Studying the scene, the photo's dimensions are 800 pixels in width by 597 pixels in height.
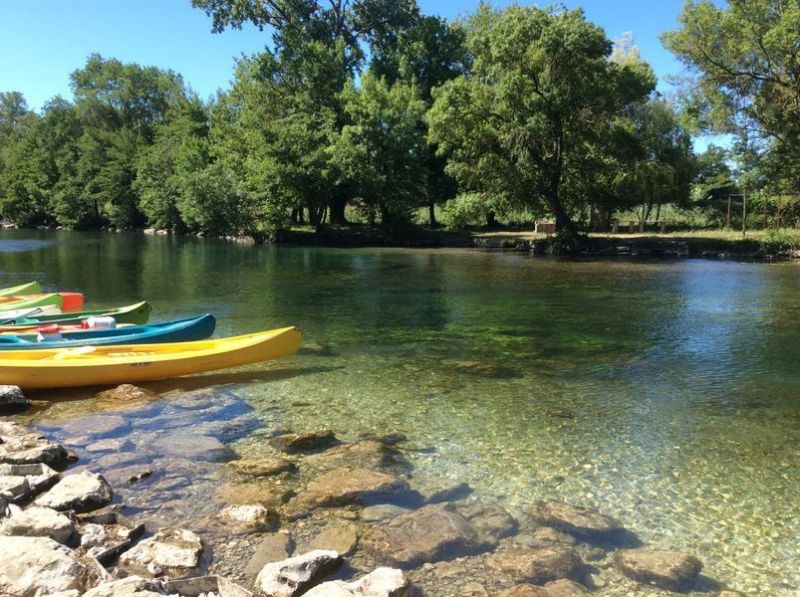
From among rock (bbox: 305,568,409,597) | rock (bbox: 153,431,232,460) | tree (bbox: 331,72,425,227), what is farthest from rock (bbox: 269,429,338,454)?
tree (bbox: 331,72,425,227)

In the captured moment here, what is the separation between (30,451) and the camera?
6.31 m

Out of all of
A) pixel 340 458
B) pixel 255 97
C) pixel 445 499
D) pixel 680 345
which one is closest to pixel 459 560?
pixel 445 499

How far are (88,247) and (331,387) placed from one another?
38293 millimetres

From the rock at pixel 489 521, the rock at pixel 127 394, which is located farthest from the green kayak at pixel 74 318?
the rock at pixel 489 521

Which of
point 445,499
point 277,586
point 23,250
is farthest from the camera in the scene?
point 23,250

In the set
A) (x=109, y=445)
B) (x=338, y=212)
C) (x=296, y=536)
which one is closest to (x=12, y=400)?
(x=109, y=445)

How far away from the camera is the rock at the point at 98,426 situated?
24.9 ft

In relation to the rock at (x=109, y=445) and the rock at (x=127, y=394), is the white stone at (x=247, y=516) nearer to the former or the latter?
the rock at (x=109, y=445)

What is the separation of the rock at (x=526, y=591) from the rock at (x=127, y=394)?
20.7 ft

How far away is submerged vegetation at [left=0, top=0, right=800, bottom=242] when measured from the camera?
102ft

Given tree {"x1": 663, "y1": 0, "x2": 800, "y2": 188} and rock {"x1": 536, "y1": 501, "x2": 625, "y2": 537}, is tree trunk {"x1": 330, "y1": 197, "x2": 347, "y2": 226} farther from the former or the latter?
rock {"x1": 536, "y1": 501, "x2": 625, "y2": 537}

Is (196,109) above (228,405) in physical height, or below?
above

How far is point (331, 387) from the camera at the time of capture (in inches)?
380

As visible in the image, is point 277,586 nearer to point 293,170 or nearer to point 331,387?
point 331,387
